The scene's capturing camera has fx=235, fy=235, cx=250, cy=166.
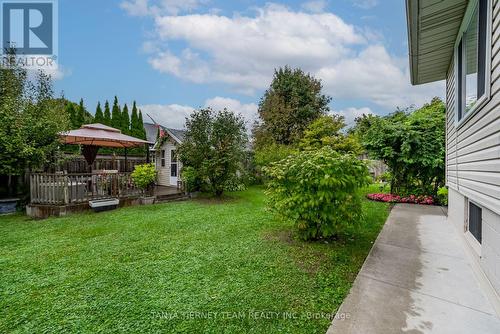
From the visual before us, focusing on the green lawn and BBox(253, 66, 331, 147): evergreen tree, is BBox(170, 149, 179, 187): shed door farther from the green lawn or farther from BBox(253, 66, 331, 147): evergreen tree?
the green lawn

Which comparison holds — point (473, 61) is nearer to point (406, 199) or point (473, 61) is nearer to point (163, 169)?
point (406, 199)

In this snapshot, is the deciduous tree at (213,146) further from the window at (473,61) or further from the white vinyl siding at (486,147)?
the white vinyl siding at (486,147)

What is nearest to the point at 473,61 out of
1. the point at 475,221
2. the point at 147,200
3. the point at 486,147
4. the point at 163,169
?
the point at 486,147

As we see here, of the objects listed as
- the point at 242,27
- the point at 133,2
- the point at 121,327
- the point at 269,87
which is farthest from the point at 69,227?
the point at 269,87

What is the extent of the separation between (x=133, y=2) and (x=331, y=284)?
9.95 meters

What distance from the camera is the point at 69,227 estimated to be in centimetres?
535

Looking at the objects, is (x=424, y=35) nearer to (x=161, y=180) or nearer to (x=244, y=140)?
(x=244, y=140)

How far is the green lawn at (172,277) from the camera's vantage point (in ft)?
7.14

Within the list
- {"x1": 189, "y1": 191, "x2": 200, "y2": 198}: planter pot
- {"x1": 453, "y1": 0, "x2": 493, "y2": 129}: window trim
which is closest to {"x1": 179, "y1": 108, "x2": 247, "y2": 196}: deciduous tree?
{"x1": 189, "y1": 191, "x2": 200, "y2": 198}: planter pot

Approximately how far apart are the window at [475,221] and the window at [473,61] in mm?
1460

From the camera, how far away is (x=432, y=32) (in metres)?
3.95

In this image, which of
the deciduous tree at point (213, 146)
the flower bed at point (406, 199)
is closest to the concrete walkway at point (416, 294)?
the flower bed at point (406, 199)

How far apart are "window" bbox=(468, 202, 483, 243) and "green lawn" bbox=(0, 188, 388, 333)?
1465 millimetres

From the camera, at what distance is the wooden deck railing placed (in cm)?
659
